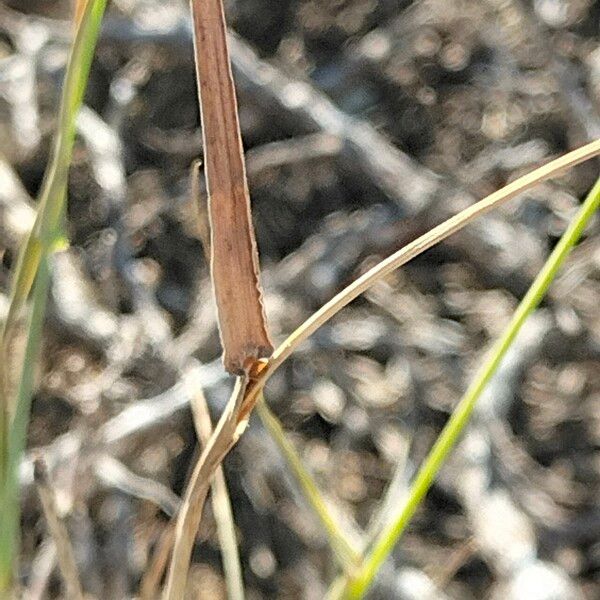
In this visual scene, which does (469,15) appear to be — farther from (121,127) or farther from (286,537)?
(286,537)

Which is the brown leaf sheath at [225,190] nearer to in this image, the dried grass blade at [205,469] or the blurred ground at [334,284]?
the dried grass blade at [205,469]

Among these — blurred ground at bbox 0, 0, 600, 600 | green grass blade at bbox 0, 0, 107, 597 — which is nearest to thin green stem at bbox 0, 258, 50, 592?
green grass blade at bbox 0, 0, 107, 597

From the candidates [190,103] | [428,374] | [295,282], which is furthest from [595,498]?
[190,103]

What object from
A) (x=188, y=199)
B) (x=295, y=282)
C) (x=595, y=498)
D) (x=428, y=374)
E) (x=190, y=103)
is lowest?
(x=595, y=498)

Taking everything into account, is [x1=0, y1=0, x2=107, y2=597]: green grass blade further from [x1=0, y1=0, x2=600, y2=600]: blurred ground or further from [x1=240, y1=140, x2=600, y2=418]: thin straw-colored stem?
[x1=0, y1=0, x2=600, y2=600]: blurred ground

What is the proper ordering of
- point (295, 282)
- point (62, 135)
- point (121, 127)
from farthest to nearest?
point (121, 127)
point (295, 282)
point (62, 135)

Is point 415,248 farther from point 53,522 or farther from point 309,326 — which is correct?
point 53,522

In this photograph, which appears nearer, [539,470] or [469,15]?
[539,470]
